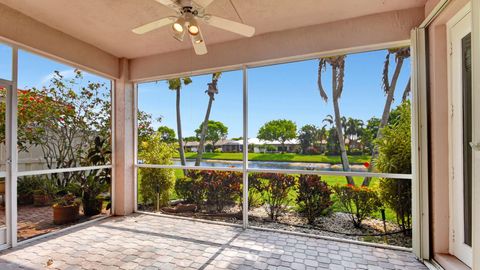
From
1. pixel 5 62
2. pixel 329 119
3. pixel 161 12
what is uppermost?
pixel 161 12

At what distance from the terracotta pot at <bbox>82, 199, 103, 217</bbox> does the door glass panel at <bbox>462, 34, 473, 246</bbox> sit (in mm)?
4702

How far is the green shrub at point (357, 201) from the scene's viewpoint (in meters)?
3.14

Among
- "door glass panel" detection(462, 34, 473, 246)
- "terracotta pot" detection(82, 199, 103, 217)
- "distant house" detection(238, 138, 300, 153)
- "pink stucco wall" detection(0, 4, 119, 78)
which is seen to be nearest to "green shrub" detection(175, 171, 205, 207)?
"distant house" detection(238, 138, 300, 153)

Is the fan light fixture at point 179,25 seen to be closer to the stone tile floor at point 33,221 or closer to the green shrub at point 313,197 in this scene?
the green shrub at point 313,197

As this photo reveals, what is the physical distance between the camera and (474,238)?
1.65 metres

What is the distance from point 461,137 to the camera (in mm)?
2242

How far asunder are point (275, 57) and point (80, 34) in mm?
2673

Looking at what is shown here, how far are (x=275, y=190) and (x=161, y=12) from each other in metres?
2.80

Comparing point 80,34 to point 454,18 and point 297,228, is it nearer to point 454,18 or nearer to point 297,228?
point 297,228

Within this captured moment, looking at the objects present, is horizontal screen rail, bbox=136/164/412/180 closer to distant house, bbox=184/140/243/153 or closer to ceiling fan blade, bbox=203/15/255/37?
distant house, bbox=184/140/243/153

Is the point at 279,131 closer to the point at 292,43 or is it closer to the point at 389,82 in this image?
the point at 292,43

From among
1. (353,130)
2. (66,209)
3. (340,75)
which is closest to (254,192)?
(353,130)

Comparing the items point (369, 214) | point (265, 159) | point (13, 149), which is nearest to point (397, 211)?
point (369, 214)

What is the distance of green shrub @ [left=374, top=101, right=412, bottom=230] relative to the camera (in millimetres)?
2889
